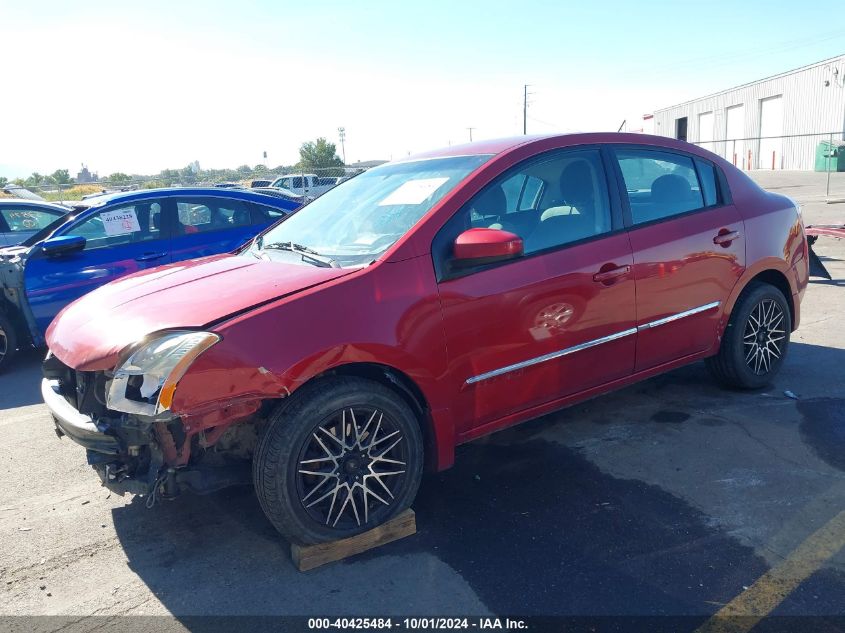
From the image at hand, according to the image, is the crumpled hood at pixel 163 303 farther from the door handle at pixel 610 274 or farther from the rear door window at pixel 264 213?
the rear door window at pixel 264 213

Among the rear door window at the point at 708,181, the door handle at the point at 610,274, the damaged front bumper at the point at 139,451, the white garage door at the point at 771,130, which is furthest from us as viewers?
the white garage door at the point at 771,130

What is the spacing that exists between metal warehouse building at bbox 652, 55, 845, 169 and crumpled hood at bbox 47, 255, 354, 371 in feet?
109

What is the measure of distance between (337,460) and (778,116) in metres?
47.8

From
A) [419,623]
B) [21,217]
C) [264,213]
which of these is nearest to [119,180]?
[21,217]

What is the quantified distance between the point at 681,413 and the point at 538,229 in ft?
5.83

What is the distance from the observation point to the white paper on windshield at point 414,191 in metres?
3.58

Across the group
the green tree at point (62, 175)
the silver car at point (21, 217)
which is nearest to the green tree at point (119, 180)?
the green tree at point (62, 175)

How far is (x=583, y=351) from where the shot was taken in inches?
147

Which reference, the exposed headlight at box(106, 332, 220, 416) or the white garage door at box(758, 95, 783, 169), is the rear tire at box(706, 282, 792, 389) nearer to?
the exposed headlight at box(106, 332, 220, 416)

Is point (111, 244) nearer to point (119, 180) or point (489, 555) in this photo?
point (489, 555)

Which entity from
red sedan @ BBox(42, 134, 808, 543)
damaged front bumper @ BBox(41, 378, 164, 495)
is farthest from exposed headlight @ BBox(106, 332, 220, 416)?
damaged front bumper @ BBox(41, 378, 164, 495)

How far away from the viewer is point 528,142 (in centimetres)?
380

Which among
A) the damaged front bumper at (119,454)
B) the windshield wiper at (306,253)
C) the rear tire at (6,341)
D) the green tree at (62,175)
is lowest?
the rear tire at (6,341)

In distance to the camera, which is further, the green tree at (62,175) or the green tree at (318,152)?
the green tree at (318,152)
